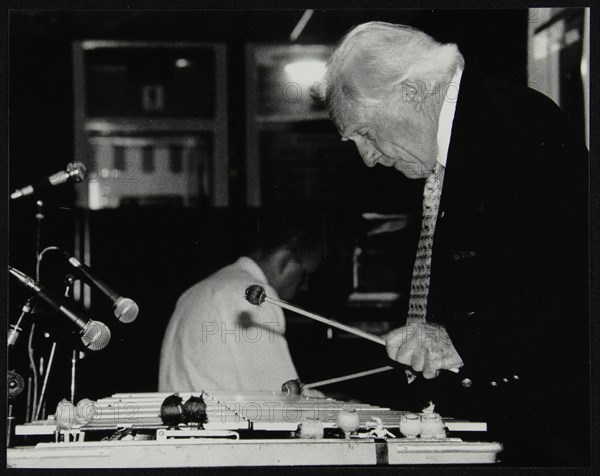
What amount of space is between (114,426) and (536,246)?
0.96 metres

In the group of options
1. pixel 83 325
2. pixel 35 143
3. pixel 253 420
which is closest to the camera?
pixel 253 420

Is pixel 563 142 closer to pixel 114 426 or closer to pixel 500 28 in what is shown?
pixel 500 28

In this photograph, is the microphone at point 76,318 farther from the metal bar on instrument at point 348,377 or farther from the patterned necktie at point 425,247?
the patterned necktie at point 425,247

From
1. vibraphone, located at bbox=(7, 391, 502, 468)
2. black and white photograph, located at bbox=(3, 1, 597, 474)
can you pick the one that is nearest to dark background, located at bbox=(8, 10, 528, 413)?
black and white photograph, located at bbox=(3, 1, 597, 474)

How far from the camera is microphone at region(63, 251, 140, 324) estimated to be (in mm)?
2033

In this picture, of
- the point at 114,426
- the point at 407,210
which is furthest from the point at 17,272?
the point at 407,210

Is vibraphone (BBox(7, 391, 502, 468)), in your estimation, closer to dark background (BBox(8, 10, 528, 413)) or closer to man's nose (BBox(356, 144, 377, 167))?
dark background (BBox(8, 10, 528, 413))

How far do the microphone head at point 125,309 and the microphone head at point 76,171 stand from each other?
11.2 inches

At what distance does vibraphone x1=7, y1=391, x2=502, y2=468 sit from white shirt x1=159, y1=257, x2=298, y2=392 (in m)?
0.23

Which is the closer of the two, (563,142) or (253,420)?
(253,420)

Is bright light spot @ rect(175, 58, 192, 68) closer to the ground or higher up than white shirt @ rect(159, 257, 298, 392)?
higher up

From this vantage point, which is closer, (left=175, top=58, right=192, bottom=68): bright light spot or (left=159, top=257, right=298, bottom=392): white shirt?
(left=159, top=257, right=298, bottom=392): white shirt

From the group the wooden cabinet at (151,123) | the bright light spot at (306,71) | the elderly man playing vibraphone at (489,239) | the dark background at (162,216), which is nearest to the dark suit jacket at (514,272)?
the elderly man playing vibraphone at (489,239)

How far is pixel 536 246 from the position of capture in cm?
199
